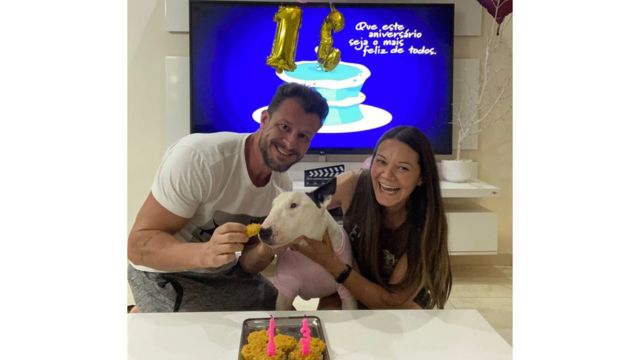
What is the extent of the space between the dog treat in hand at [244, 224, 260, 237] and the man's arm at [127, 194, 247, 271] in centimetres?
2

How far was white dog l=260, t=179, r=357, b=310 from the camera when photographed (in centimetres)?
209

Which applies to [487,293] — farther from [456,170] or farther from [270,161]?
[270,161]

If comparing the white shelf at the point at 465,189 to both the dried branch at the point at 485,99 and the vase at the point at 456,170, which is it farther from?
the dried branch at the point at 485,99

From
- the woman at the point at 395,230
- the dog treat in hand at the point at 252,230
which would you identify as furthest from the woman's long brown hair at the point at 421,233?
the dog treat in hand at the point at 252,230

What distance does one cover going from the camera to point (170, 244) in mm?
2084

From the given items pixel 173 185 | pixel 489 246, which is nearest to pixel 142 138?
pixel 173 185

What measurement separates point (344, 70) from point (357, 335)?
3.13ft

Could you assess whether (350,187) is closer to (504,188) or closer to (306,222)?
(306,222)

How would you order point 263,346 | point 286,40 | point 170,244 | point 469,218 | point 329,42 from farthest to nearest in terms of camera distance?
point 469,218
point 170,244
point 329,42
point 286,40
point 263,346

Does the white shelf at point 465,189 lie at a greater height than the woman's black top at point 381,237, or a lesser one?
greater

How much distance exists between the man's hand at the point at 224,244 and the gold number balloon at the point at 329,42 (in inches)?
26.2

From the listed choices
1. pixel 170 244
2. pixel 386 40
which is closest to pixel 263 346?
pixel 170 244

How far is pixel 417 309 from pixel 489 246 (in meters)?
0.39

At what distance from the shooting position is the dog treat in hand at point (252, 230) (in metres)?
2.07
